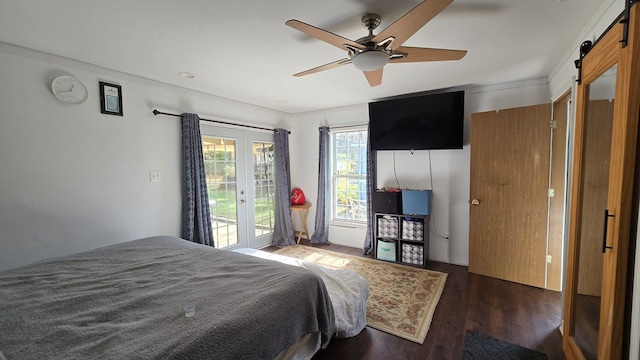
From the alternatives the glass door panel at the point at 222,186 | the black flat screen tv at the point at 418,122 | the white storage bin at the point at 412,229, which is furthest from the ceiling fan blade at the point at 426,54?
the glass door panel at the point at 222,186

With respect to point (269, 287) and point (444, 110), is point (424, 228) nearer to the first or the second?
point (444, 110)

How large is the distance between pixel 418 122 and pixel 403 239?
1.61 m

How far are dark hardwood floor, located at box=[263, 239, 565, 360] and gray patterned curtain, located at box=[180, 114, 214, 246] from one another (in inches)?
83.0

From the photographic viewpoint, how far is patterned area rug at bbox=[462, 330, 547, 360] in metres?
1.80

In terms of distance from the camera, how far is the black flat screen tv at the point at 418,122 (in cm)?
320

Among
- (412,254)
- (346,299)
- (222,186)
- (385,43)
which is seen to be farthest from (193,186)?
(412,254)

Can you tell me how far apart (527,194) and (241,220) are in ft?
12.2

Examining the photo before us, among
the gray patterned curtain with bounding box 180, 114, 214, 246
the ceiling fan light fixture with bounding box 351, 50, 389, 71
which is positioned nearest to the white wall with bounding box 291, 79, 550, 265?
the gray patterned curtain with bounding box 180, 114, 214, 246

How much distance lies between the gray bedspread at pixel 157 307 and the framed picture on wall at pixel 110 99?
4.68ft

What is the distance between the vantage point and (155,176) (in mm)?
2896

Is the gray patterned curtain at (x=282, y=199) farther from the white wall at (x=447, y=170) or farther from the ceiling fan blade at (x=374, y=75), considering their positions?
the ceiling fan blade at (x=374, y=75)

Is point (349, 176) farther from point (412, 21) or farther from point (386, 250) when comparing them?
point (412, 21)

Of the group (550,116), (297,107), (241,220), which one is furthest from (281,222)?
(550,116)

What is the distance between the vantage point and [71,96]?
229 cm
